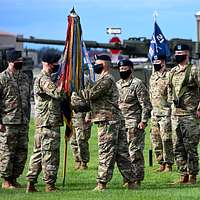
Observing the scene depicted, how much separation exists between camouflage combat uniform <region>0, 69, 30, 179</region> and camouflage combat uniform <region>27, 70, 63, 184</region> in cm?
78

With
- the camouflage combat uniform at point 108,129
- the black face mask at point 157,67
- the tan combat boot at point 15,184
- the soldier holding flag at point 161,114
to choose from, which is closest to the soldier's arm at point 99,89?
the camouflage combat uniform at point 108,129

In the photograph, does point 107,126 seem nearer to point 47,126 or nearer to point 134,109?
point 47,126

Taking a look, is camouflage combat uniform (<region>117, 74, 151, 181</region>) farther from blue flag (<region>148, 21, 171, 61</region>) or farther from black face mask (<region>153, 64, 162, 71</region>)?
blue flag (<region>148, 21, 171, 61</region>)

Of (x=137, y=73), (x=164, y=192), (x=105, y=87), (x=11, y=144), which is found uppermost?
(x=137, y=73)

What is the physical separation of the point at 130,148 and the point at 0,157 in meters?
2.21

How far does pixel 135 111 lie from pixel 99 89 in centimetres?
159

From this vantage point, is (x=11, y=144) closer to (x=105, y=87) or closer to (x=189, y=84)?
(x=105, y=87)

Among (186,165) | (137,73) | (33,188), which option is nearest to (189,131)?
(186,165)

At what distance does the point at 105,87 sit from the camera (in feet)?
39.3

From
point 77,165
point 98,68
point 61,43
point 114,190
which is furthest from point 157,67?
point 61,43

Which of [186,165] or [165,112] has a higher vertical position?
[165,112]

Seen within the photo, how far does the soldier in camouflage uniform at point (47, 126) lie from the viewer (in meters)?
11.9

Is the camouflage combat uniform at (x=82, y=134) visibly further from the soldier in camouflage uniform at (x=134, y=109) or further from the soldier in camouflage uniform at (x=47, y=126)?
the soldier in camouflage uniform at (x=47, y=126)

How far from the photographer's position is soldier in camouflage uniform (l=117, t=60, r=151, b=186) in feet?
42.9
